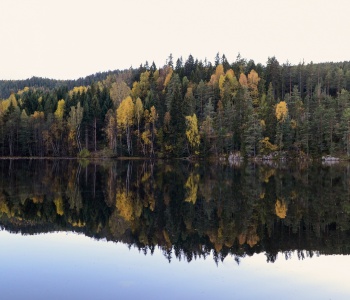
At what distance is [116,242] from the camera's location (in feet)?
64.5

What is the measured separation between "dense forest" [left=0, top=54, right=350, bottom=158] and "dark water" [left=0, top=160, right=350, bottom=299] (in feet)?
225

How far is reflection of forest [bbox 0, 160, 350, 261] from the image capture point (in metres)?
19.3

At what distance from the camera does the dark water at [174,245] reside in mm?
13842

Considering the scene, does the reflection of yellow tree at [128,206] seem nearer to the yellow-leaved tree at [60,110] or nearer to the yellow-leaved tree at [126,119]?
the yellow-leaved tree at [126,119]

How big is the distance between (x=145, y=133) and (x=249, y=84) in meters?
41.8

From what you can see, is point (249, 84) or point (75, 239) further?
point (249, 84)

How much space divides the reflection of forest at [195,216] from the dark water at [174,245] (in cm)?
7

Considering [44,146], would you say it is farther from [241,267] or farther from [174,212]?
[241,267]

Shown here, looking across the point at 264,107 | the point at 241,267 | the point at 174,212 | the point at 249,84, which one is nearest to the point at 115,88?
the point at 249,84

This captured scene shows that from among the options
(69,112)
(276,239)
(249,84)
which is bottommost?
(276,239)

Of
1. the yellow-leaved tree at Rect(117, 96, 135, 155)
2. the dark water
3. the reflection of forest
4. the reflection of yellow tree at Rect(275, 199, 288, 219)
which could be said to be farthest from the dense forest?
the reflection of yellow tree at Rect(275, 199, 288, 219)

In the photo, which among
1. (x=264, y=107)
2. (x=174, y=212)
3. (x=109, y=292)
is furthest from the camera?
(x=264, y=107)

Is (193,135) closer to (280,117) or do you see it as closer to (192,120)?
(192,120)

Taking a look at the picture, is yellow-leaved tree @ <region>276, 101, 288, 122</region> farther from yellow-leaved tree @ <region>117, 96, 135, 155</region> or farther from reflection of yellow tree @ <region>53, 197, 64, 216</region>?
reflection of yellow tree @ <region>53, 197, 64, 216</region>
